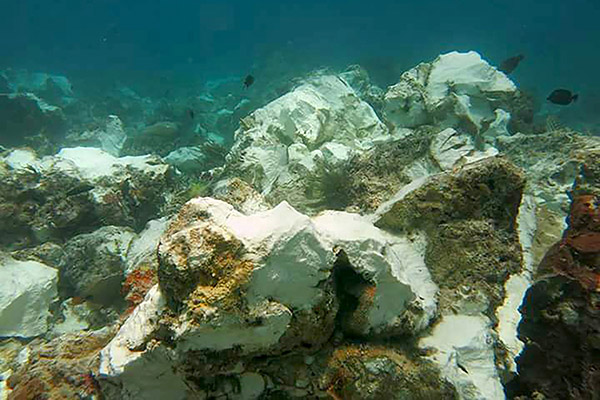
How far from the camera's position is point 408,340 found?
2.48m

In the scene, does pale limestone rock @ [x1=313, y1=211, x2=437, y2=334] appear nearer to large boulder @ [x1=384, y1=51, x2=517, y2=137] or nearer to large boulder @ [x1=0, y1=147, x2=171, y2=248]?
large boulder @ [x1=384, y1=51, x2=517, y2=137]

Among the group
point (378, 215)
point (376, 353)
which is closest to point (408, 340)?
point (376, 353)

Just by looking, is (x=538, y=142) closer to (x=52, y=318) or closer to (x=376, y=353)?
(x=376, y=353)

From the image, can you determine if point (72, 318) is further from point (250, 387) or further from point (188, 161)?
point (188, 161)

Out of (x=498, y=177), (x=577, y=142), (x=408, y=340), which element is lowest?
(x=577, y=142)

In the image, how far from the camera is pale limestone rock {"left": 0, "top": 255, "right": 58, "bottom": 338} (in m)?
4.00

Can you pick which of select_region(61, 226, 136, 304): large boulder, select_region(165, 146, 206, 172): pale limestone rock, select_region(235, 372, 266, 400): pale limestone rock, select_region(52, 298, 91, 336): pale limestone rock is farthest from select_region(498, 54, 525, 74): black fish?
select_region(52, 298, 91, 336): pale limestone rock

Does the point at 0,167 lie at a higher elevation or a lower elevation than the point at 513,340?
higher

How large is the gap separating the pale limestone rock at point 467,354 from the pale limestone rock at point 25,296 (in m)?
4.58

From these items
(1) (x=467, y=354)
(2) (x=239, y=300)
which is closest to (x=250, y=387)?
(2) (x=239, y=300)

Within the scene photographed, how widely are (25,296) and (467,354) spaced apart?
4956 mm

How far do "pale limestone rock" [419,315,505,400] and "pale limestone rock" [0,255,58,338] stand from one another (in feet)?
15.0

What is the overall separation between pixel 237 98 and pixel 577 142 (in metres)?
18.1

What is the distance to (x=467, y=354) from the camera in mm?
2512
